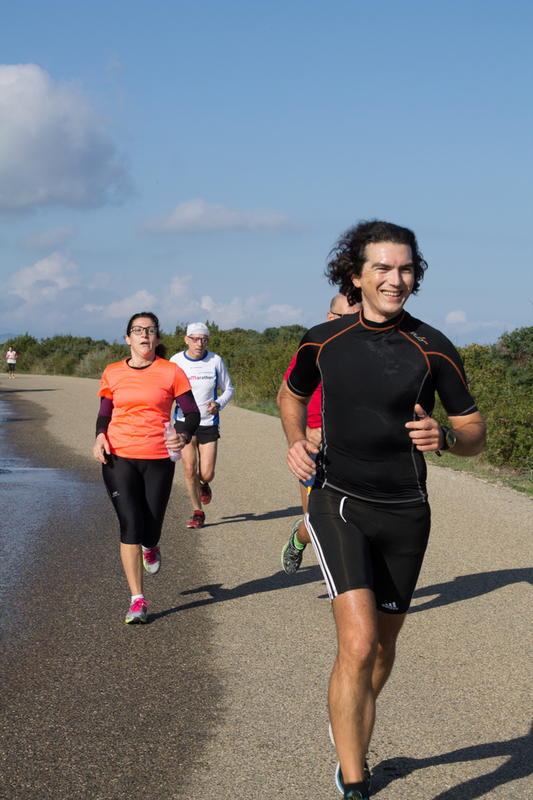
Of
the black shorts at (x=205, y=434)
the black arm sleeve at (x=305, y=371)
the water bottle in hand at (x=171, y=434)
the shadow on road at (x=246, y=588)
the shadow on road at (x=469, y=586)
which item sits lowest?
the shadow on road at (x=246, y=588)

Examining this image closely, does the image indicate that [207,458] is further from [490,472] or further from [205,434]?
[490,472]

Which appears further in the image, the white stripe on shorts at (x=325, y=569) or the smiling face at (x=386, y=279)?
the smiling face at (x=386, y=279)

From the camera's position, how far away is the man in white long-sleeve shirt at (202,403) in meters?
8.48

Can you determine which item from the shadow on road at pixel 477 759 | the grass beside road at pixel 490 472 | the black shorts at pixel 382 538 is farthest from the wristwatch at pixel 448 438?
the grass beside road at pixel 490 472

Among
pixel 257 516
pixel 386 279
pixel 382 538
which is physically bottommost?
pixel 257 516

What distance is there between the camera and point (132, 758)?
343 centimetres

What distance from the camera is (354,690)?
2822mm

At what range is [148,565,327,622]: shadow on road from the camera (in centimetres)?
571

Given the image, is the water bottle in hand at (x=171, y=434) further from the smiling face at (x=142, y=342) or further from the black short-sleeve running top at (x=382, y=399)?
the black short-sleeve running top at (x=382, y=399)

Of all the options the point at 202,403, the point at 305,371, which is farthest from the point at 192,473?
the point at 305,371

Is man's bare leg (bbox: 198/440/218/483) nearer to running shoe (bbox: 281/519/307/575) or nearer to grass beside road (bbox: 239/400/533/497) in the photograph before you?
running shoe (bbox: 281/519/307/575)

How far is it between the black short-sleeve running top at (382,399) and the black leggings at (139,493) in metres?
2.45

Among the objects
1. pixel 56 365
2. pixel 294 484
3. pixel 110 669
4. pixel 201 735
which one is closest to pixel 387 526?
pixel 201 735

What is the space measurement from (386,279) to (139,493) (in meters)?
2.94
